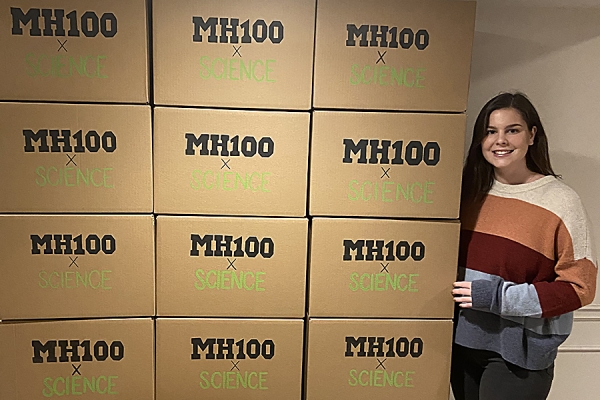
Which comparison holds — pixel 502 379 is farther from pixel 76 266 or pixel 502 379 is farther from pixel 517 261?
pixel 76 266

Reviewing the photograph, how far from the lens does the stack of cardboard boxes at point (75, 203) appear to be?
1.54 metres

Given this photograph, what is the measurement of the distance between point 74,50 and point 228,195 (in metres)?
0.58

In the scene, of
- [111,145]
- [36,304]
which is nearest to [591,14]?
[111,145]

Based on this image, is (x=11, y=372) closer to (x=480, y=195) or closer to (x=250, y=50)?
(x=250, y=50)

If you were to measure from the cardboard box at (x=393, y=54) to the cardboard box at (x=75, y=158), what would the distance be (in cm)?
54

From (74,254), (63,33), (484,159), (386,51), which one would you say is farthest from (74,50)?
(484,159)

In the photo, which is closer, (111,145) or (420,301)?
(111,145)

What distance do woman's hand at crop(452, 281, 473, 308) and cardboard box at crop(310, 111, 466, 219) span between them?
9.2 inches

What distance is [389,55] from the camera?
1602 mm

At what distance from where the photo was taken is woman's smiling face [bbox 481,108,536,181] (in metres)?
1.67

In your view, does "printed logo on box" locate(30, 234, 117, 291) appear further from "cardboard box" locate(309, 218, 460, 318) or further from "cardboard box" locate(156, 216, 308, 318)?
"cardboard box" locate(309, 218, 460, 318)

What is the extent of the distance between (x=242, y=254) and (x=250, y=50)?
590mm

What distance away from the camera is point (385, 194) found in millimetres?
1659

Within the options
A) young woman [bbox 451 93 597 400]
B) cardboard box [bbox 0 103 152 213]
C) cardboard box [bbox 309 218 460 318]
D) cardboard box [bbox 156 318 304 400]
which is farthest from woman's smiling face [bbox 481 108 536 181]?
cardboard box [bbox 0 103 152 213]
